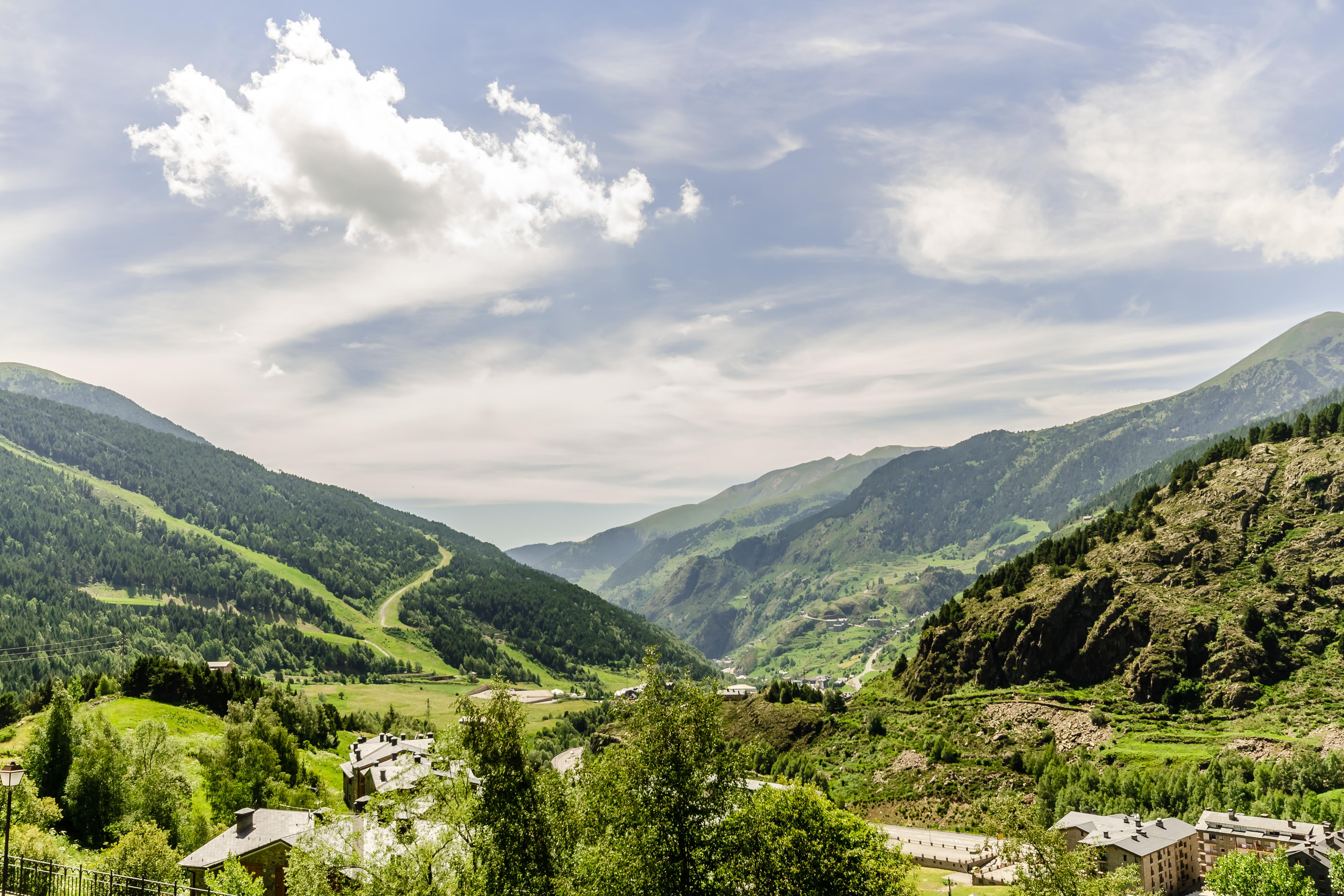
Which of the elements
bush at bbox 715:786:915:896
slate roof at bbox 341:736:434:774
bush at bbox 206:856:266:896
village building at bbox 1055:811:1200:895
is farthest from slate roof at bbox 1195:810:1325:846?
bush at bbox 206:856:266:896

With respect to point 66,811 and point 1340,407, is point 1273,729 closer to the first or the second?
point 1340,407

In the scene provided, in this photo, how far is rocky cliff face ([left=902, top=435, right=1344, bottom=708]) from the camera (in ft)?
418

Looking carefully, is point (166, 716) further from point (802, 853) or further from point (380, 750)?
point (802, 853)

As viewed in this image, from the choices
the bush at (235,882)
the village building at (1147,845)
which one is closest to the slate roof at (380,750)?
the bush at (235,882)

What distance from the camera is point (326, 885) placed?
1346 inches

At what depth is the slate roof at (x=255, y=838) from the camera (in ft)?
178

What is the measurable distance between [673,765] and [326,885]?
17.5 meters

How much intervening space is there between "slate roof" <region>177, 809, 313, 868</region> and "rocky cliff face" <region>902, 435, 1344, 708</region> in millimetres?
135780

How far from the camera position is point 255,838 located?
57719mm

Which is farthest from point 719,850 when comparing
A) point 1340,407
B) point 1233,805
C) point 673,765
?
point 1340,407

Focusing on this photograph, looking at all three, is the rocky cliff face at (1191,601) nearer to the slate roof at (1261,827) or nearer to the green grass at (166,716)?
the slate roof at (1261,827)

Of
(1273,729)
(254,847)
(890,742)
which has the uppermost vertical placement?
(254,847)

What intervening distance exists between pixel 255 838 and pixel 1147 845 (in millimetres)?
95418

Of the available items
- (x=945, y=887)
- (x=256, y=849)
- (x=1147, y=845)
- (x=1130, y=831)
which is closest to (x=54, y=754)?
(x=256, y=849)
